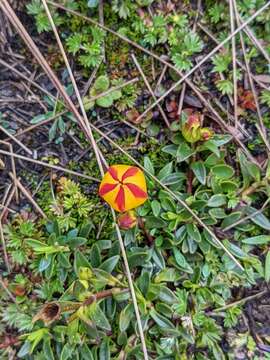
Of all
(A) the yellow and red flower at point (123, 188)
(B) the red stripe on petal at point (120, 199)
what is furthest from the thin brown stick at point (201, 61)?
(B) the red stripe on petal at point (120, 199)

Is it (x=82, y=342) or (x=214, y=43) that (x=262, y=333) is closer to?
(x=82, y=342)

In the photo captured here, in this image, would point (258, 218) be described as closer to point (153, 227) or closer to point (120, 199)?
point (153, 227)

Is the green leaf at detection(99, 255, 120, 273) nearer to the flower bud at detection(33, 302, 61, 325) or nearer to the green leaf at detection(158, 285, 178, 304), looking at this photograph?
the green leaf at detection(158, 285, 178, 304)

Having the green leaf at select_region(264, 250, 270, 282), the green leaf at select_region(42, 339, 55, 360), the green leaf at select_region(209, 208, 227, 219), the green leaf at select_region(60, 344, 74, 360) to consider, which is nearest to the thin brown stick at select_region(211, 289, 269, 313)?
the green leaf at select_region(264, 250, 270, 282)

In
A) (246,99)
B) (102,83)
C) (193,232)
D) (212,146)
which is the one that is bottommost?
(193,232)

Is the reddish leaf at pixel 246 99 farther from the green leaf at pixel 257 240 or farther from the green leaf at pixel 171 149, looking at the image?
the green leaf at pixel 257 240

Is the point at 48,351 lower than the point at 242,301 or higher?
higher

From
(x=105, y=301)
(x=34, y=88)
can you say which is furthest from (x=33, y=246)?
(x=34, y=88)

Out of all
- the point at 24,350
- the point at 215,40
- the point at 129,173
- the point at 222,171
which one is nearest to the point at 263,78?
the point at 215,40
